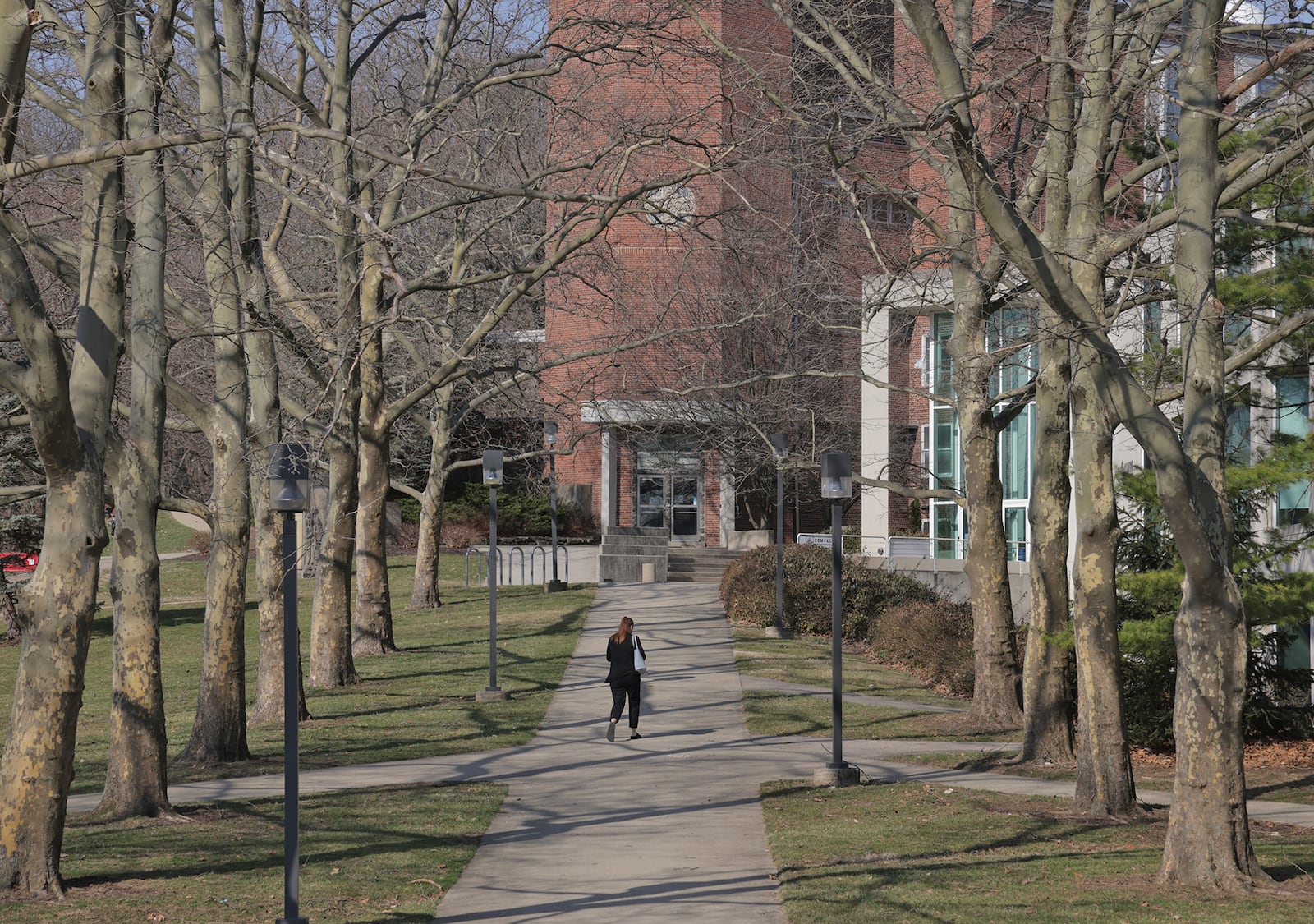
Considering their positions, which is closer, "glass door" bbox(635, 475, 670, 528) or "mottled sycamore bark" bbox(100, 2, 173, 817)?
"mottled sycamore bark" bbox(100, 2, 173, 817)

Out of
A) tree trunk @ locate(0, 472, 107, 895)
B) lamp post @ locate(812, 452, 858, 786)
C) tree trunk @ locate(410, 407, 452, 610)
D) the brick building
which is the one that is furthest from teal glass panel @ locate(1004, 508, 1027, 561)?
tree trunk @ locate(0, 472, 107, 895)

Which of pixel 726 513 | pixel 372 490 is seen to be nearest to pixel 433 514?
pixel 372 490

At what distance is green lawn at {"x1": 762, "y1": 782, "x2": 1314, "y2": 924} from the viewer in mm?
8133

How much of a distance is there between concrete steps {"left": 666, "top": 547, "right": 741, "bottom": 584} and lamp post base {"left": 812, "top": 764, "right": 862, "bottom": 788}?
23266 millimetres

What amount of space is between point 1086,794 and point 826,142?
19.1 feet

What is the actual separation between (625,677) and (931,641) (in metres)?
7.75

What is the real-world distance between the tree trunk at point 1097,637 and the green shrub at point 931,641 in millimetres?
8709

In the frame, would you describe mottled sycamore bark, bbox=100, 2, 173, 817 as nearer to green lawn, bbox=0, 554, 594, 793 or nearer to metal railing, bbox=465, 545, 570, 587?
green lawn, bbox=0, 554, 594, 793

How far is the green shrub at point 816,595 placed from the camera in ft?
83.5

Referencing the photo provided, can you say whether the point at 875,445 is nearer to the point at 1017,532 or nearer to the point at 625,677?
the point at 1017,532

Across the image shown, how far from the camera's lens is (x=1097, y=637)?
11305 millimetres


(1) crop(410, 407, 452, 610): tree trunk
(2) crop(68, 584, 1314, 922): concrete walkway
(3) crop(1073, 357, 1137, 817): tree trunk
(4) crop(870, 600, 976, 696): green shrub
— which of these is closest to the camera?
(2) crop(68, 584, 1314, 922): concrete walkway

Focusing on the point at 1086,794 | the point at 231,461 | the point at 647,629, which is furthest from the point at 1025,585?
the point at 231,461

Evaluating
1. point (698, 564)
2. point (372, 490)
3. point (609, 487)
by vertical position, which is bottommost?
point (698, 564)
